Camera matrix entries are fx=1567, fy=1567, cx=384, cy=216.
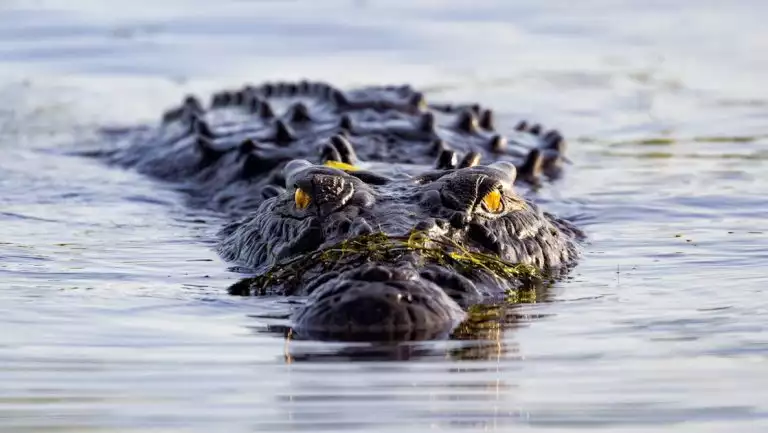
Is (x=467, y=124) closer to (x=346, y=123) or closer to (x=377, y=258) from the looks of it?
(x=346, y=123)

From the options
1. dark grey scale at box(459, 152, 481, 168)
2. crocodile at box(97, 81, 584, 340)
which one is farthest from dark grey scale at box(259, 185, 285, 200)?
dark grey scale at box(459, 152, 481, 168)

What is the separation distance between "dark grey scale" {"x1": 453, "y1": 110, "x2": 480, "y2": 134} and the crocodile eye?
471 cm

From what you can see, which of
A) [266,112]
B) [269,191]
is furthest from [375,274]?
[266,112]

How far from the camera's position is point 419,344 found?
6.49 m

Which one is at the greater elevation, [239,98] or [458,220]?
[239,98]

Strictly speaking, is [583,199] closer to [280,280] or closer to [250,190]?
[250,190]

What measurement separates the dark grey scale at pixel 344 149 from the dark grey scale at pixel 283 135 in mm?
1721

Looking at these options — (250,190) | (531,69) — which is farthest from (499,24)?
(250,190)

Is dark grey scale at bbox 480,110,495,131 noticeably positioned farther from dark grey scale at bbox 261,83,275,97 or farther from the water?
dark grey scale at bbox 261,83,275,97

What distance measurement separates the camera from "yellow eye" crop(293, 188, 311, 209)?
8281 millimetres

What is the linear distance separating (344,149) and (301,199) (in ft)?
6.54

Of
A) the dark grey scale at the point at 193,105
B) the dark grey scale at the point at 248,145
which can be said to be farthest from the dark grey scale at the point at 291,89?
the dark grey scale at the point at 248,145

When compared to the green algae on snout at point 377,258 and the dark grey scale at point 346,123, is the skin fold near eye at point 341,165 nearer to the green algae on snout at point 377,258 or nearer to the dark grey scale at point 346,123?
the green algae on snout at point 377,258

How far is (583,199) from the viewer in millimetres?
12070
